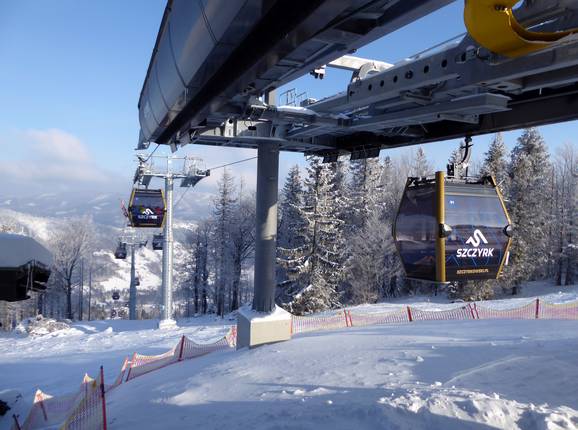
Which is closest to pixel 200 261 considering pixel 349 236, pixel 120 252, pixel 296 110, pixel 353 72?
pixel 120 252

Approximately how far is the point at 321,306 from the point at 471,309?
447 inches

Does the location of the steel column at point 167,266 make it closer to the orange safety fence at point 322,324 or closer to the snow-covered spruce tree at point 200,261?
the orange safety fence at point 322,324

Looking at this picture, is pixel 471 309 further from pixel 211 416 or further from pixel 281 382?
pixel 211 416

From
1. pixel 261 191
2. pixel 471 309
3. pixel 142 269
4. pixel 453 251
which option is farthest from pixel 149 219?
pixel 142 269

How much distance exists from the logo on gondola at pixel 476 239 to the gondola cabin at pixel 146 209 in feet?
68.3

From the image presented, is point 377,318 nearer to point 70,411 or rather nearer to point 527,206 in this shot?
point 70,411

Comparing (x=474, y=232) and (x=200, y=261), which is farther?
(x=200, y=261)

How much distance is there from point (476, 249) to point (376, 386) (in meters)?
2.60

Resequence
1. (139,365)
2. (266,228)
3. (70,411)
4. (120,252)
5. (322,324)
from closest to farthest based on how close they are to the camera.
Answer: (70,411), (266,228), (139,365), (322,324), (120,252)

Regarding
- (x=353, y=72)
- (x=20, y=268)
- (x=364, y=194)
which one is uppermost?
(x=364, y=194)

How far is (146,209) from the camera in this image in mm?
23453

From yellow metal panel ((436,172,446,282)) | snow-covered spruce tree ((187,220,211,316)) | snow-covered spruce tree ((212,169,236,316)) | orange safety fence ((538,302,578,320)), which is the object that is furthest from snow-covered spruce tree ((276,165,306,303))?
yellow metal panel ((436,172,446,282))

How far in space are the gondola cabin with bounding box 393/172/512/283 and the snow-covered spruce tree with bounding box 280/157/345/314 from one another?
2164 cm

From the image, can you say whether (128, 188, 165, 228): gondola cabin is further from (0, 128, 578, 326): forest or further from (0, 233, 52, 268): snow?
(0, 233, 52, 268): snow
